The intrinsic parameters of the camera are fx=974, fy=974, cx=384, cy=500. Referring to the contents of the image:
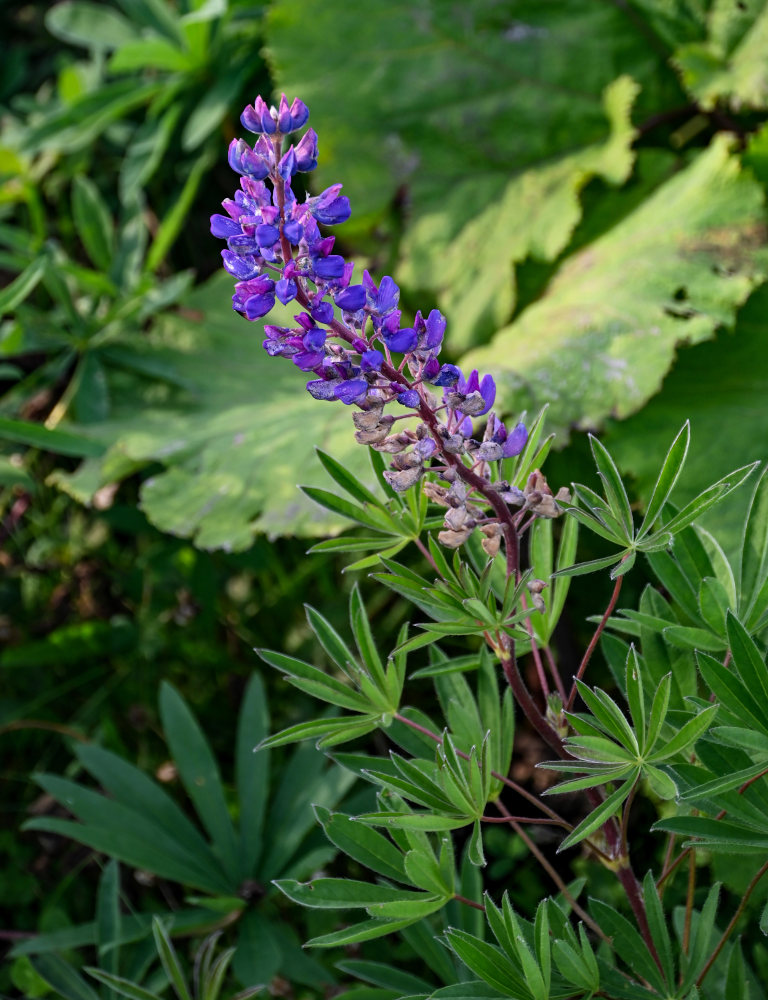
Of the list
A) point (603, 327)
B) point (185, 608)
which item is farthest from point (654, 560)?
point (185, 608)

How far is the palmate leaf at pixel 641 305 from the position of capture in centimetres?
146

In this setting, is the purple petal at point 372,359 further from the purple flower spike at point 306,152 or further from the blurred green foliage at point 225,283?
the blurred green foliage at point 225,283

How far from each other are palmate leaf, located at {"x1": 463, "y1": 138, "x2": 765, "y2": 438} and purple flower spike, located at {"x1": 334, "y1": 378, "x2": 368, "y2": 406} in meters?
0.78

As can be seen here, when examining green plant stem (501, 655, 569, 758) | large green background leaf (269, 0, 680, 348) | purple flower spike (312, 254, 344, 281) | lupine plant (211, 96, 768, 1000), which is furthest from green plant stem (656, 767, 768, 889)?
large green background leaf (269, 0, 680, 348)

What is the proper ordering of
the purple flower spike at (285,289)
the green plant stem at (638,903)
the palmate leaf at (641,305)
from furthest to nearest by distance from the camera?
the palmate leaf at (641,305), the green plant stem at (638,903), the purple flower spike at (285,289)

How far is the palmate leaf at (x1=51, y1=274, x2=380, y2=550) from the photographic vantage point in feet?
4.94

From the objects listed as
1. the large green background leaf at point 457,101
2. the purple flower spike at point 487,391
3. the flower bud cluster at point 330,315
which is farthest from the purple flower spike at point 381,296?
the large green background leaf at point 457,101

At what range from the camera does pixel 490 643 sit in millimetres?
891

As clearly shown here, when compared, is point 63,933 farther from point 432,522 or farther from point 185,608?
point 432,522

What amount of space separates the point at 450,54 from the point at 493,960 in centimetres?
180

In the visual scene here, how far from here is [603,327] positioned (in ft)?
5.09

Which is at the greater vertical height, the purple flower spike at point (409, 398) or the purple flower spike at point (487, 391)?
the purple flower spike at point (409, 398)

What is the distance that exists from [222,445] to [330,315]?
98cm

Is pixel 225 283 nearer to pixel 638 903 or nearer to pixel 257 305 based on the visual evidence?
pixel 257 305
